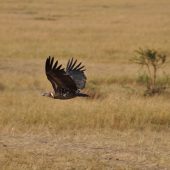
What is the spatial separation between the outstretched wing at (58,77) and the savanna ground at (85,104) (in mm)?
984

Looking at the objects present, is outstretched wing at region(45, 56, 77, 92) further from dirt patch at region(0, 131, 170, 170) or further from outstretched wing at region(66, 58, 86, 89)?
dirt patch at region(0, 131, 170, 170)

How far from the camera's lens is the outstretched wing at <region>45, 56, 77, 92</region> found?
263 inches

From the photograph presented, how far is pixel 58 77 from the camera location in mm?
6828

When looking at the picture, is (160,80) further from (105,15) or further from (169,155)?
(105,15)

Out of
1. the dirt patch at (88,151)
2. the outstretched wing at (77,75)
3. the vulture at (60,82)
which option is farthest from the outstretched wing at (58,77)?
the dirt patch at (88,151)

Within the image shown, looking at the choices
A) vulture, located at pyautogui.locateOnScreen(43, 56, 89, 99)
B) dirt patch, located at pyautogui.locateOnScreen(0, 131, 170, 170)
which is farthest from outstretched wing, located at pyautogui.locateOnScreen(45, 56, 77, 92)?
dirt patch, located at pyautogui.locateOnScreen(0, 131, 170, 170)

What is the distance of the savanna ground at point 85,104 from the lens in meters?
8.04

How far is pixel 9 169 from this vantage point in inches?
281

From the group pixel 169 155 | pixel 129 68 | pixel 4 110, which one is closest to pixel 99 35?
pixel 129 68

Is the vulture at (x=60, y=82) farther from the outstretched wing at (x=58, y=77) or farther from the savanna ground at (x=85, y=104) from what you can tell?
the savanna ground at (x=85, y=104)

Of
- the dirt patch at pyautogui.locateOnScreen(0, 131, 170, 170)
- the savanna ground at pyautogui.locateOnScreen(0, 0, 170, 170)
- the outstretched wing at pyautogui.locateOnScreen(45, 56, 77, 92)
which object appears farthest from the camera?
the savanna ground at pyautogui.locateOnScreen(0, 0, 170, 170)

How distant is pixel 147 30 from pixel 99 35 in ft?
9.35

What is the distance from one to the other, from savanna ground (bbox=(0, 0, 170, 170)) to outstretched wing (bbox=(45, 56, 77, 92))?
984mm

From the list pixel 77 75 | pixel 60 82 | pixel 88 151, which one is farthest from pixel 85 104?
pixel 60 82
